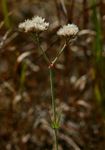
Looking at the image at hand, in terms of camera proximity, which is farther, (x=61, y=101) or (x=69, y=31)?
(x=61, y=101)

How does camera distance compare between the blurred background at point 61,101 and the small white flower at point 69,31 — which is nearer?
the small white flower at point 69,31

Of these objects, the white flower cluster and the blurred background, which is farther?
the blurred background

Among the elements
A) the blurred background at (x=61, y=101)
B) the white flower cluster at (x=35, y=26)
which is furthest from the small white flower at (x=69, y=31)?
the blurred background at (x=61, y=101)

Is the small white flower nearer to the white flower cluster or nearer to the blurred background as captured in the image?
the white flower cluster

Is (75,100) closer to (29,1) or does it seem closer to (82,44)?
(82,44)

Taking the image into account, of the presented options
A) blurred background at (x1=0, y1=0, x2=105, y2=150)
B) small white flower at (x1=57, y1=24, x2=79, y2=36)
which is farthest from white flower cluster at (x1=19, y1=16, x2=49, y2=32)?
blurred background at (x1=0, y1=0, x2=105, y2=150)

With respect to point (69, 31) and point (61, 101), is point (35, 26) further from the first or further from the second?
point (61, 101)

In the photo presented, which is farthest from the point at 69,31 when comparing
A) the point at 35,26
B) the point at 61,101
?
the point at 61,101

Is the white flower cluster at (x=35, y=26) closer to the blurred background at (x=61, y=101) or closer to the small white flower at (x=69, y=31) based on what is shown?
the small white flower at (x=69, y=31)

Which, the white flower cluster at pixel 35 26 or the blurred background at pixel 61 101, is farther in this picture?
the blurred background at pixel 61 101

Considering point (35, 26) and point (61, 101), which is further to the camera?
point (61, 101)

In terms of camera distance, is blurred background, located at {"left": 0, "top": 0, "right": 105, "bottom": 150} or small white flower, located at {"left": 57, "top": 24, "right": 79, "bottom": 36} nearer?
small white flower, located at {"left": 57, "top": 24, "right": 79, "bottom": 36}
